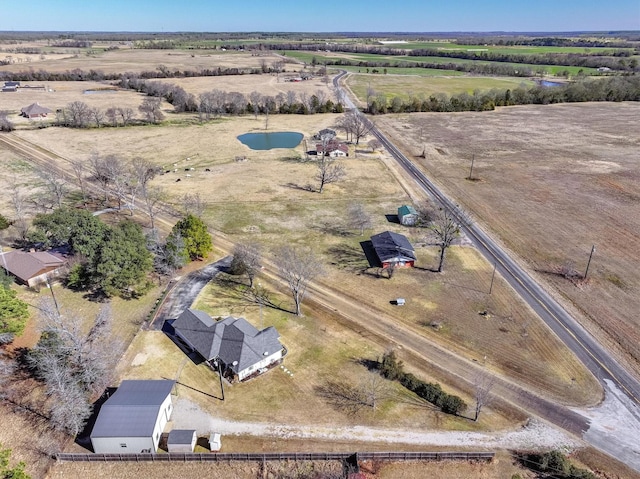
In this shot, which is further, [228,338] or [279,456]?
[228,338]

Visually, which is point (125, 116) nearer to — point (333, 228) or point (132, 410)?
point (333, 228)

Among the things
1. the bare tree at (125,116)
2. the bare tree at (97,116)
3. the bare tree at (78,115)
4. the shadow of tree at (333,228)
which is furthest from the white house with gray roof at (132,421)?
the bare tree at (125,116)

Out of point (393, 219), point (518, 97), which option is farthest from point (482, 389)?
point (518, 97)

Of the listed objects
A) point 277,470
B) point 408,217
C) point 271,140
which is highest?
point 271,140

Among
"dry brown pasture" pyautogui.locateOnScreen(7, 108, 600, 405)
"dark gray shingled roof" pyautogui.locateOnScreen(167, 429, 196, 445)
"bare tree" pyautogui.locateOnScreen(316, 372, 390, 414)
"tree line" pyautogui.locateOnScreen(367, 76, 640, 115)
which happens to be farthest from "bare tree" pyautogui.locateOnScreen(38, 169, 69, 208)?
"tree line" pyautogui.locateOnScreen(367, 76, 640, 115)

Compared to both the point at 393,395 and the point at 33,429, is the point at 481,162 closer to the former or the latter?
the point at 393,395

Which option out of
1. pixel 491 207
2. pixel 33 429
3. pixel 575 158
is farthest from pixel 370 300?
pixel 575 158

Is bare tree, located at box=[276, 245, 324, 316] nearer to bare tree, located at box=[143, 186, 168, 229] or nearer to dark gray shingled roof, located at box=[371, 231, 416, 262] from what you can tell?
dark gray shingled roof, located at box=[371, 231, 416, 262]

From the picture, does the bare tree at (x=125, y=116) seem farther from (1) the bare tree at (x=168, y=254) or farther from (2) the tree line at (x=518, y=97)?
(1) the bare tree at (x=168, y=254)
